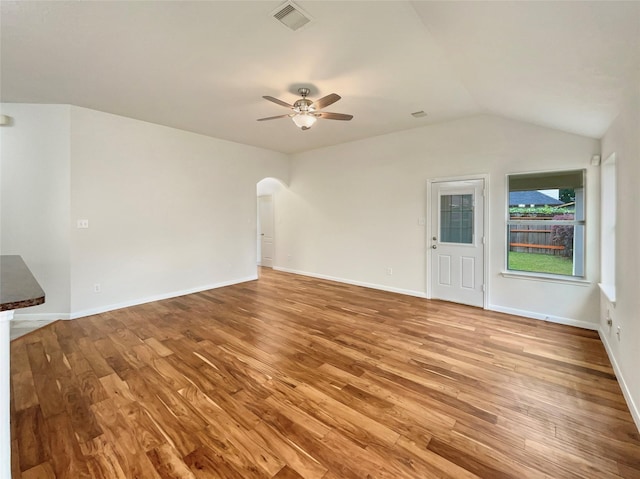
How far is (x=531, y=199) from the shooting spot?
12.7 feet

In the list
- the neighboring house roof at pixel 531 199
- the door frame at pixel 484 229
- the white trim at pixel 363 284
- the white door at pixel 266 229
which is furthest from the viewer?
the white door at pixel 266 229

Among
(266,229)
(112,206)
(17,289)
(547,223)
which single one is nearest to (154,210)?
(112,206)

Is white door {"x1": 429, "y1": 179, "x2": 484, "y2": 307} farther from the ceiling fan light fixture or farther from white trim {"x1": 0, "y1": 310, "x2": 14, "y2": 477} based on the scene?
white trim {"x1": 0, "y1": 310, "x2": 14, "y2": 477}

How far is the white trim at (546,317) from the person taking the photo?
3485mm

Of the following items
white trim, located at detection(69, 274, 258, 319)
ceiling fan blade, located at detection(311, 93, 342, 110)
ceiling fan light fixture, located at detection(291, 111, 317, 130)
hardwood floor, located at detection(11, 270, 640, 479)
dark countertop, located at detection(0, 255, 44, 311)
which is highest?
ceiling fan blade, located at detection(311, 93, 342, 110)

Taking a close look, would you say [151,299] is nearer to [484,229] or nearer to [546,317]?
[484,229]

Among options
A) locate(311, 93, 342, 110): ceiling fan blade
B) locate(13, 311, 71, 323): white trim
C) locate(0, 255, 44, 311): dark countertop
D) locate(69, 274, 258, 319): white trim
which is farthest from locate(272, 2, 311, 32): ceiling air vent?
locate(13, 311, 71, 323): white trim

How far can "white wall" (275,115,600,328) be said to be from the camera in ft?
11.9

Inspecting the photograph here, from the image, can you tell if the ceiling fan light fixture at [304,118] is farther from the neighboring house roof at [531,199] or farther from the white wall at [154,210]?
the neighboring house roof at [531,199]

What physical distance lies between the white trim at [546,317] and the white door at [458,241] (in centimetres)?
25

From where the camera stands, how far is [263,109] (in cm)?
392

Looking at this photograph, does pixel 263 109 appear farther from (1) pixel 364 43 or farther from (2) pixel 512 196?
(2) pixel 512 196

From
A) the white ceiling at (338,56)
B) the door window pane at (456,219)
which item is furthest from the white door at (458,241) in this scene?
the white ceiling at (338,56)

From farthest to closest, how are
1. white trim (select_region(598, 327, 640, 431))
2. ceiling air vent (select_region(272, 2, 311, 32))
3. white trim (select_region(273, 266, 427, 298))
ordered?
1. white trim (select_region(273, 266, 427, 298))
2. ceiling air vent (select_region(272, 2, 311, 32))
3. white trim (select_region(598, 327, 640, 431))
